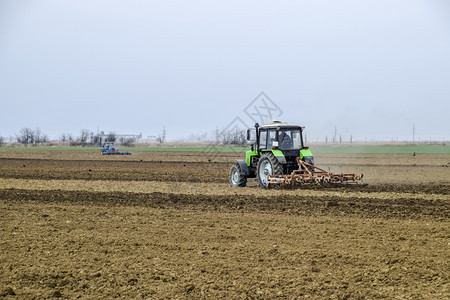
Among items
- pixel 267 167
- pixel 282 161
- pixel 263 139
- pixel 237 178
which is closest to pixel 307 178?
pixel 282 161

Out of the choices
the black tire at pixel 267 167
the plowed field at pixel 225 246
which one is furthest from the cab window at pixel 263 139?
the plowed field at pixel 225 246

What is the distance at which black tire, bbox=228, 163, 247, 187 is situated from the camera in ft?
59.1

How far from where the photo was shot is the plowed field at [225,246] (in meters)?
6.34

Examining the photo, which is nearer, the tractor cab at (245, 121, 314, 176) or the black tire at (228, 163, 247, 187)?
the tractor cab at (245, 121, 314, 176)

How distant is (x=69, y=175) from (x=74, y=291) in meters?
18.6

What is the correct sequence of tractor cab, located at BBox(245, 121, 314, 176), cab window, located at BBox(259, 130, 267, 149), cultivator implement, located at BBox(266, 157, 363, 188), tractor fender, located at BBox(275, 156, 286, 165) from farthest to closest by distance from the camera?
cab window, located at BBox(259, 130, 267, 149), tractor cab, located at BBox(245, 121, 314, 176), tractor fender, located at BBox(275, 156, 286, 165), cultivator implement, located at BBox(266, 157, 363, 188)

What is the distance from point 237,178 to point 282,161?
2.52 metres

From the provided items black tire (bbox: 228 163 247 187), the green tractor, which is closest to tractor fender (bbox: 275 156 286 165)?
the green tractor

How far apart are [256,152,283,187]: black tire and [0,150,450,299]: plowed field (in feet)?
4.62

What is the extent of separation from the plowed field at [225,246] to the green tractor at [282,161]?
4.07ft

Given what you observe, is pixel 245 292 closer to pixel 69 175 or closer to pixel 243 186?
pixel 243 186

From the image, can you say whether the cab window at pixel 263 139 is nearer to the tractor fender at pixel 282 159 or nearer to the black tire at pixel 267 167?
the black tire at pixel 267 167

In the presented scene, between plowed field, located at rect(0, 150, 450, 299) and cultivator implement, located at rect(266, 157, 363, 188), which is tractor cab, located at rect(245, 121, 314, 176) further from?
plowed field, located at rect(0, 150, 450, 299)

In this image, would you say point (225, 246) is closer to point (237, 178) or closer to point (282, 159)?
point (282, 159)
